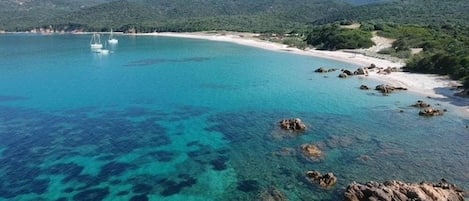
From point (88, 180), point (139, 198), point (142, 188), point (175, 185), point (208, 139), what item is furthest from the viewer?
point (208, 139)

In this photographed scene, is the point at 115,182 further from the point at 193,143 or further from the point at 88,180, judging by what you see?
the point at 193,143

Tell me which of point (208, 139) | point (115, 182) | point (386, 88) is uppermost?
point (386, 88)

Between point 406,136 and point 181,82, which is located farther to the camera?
point 181,82

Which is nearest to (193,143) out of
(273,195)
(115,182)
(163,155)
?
(163,155)

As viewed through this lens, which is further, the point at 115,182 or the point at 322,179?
the point at 115,182

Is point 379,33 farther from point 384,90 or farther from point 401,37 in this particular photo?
point 384,90

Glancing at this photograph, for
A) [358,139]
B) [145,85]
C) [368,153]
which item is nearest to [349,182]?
[368,153]

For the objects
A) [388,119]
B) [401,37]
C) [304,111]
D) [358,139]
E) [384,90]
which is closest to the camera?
[358,139]
